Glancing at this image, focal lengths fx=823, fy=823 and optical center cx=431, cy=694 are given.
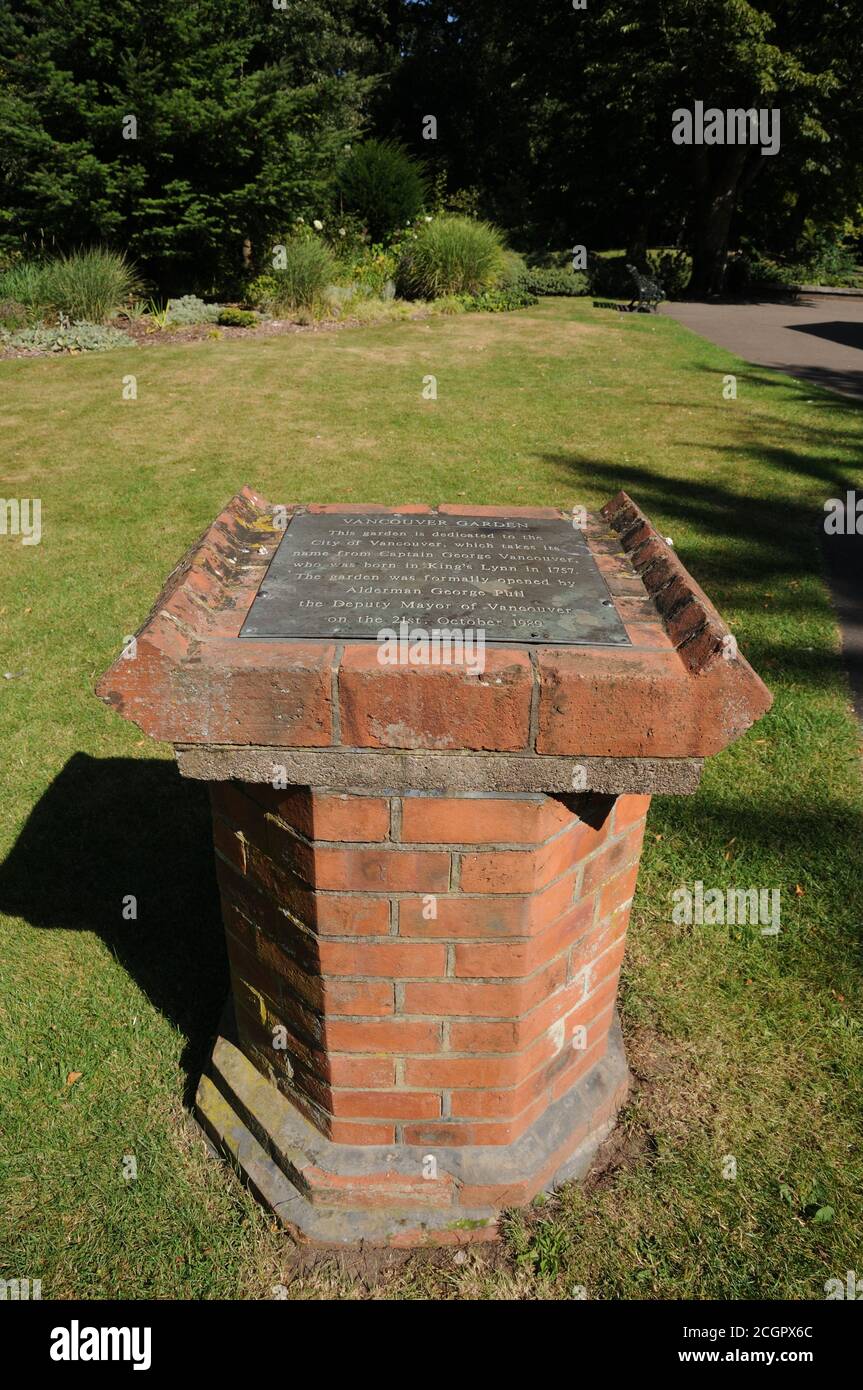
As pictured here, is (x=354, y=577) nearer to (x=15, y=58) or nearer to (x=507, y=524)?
(x=507, y=524)

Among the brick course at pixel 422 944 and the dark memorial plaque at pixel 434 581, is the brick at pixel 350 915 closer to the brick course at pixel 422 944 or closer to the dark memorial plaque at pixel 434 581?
the brick course at pixel 422 944

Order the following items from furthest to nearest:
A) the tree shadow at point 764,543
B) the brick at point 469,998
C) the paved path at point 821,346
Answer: the paved path at point 821,346
the tree shadow at point 764,543
the brick at point 469,998

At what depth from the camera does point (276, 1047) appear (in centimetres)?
218

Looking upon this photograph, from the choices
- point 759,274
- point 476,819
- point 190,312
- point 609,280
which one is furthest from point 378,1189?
point 759,274

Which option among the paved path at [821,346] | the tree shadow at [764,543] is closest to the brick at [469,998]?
the paved path at [821,346]

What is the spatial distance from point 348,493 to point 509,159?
27906 mm

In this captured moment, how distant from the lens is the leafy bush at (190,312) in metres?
13.1

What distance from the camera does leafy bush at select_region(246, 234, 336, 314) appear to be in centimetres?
1388

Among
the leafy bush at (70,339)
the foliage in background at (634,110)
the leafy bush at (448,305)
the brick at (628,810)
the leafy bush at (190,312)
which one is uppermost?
the foliage in background at (634,110)

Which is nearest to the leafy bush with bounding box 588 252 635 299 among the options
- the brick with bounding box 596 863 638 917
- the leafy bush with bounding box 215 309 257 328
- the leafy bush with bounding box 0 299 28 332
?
the leafy bush with bounding box 215 309 257 328

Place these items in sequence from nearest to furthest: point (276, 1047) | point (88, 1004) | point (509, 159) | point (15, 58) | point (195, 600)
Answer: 1. point (195, 600)
2. point (276, 1047)
3. point (88, 1004)
4. point (15, 58)
5. point (509, 159)

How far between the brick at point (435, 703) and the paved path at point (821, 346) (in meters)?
A: 3.44

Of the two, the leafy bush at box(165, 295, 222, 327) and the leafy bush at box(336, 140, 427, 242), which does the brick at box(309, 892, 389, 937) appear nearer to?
the leafy bush at box(165, 295, 222, 327)

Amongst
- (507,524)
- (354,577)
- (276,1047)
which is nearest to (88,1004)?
(276,1047)
